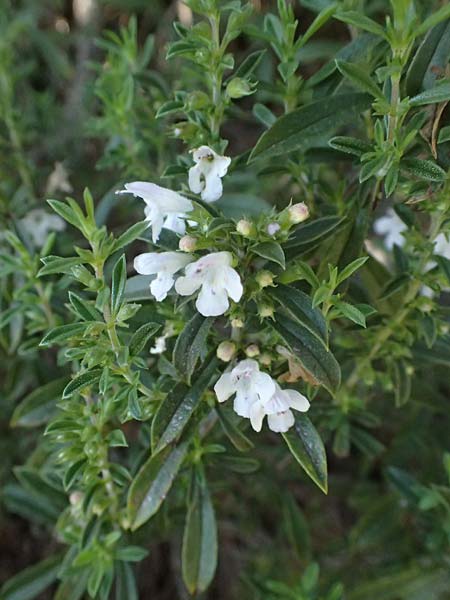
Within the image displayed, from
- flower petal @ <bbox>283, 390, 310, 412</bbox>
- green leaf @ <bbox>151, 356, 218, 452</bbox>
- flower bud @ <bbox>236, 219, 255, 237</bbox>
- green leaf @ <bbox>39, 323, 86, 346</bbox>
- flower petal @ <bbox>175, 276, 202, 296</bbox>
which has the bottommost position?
green leaf @ <bbox>151, 356, 218, 452</bbox>

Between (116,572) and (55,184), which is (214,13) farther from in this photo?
(116,572)

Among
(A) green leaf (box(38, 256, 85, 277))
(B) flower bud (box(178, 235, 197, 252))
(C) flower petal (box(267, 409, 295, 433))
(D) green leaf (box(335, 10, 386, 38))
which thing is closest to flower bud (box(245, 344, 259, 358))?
(C) flower petal (box(267, 409, 295, 433))

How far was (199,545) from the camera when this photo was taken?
66.2 inches

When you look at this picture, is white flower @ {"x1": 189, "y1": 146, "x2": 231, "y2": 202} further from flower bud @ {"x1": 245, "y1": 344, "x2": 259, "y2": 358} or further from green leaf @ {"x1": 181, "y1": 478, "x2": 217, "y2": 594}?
green leaf @ {"x1": 181, "y1": 478, "x2": 217, "y2": 594}

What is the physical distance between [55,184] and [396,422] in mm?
1274

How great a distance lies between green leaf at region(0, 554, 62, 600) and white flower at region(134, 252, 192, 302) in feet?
3.35

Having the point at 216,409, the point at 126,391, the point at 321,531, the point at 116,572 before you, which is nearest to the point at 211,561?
the point at 116,572

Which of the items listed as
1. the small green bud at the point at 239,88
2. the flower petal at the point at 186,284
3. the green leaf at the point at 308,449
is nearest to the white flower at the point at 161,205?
the flower petal at the point at 186,284

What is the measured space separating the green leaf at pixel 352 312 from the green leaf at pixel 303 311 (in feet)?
0.14

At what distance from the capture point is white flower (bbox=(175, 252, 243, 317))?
1.17 meters

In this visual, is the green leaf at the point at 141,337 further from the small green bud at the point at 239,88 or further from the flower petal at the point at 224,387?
the small green bud at the point at 239,88

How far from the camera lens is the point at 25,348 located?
1752 mm

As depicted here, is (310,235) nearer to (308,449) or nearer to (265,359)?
(265,359)

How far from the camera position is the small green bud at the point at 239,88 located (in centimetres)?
137
